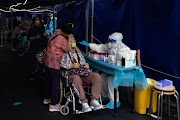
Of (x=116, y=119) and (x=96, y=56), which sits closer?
(x=116, y=119)

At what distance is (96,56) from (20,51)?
8005 mm

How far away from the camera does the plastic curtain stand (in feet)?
11.8

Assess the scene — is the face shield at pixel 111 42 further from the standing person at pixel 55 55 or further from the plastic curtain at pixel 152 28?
the standing person at pixel 55 55

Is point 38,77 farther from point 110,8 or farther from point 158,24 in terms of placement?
point 158,24

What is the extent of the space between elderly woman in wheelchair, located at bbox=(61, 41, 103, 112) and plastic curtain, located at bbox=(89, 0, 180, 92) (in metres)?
1.22

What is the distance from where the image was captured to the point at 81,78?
3750mm

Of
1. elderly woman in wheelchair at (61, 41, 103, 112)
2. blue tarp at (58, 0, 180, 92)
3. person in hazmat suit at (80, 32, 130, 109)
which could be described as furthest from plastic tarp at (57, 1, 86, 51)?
elderly woman in wheelchair at (61, 41, 103, 112)

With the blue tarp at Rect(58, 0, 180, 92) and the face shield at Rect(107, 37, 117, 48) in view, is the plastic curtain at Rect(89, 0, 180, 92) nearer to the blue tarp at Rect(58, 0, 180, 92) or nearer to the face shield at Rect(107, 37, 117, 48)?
the blue tarp at Rect(58, 0, 180, 92)

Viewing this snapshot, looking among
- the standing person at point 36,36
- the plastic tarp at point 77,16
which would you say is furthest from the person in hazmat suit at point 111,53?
the plastic tarp at point 77,16

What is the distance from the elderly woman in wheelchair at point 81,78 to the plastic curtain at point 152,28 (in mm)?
1219

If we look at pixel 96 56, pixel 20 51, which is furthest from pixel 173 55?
pixel 20 51

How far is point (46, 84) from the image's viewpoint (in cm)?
389

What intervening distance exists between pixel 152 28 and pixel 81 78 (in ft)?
5.52

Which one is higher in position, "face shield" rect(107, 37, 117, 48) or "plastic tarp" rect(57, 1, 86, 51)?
"plastic tarp" rect(57, 1, 86, 51)
